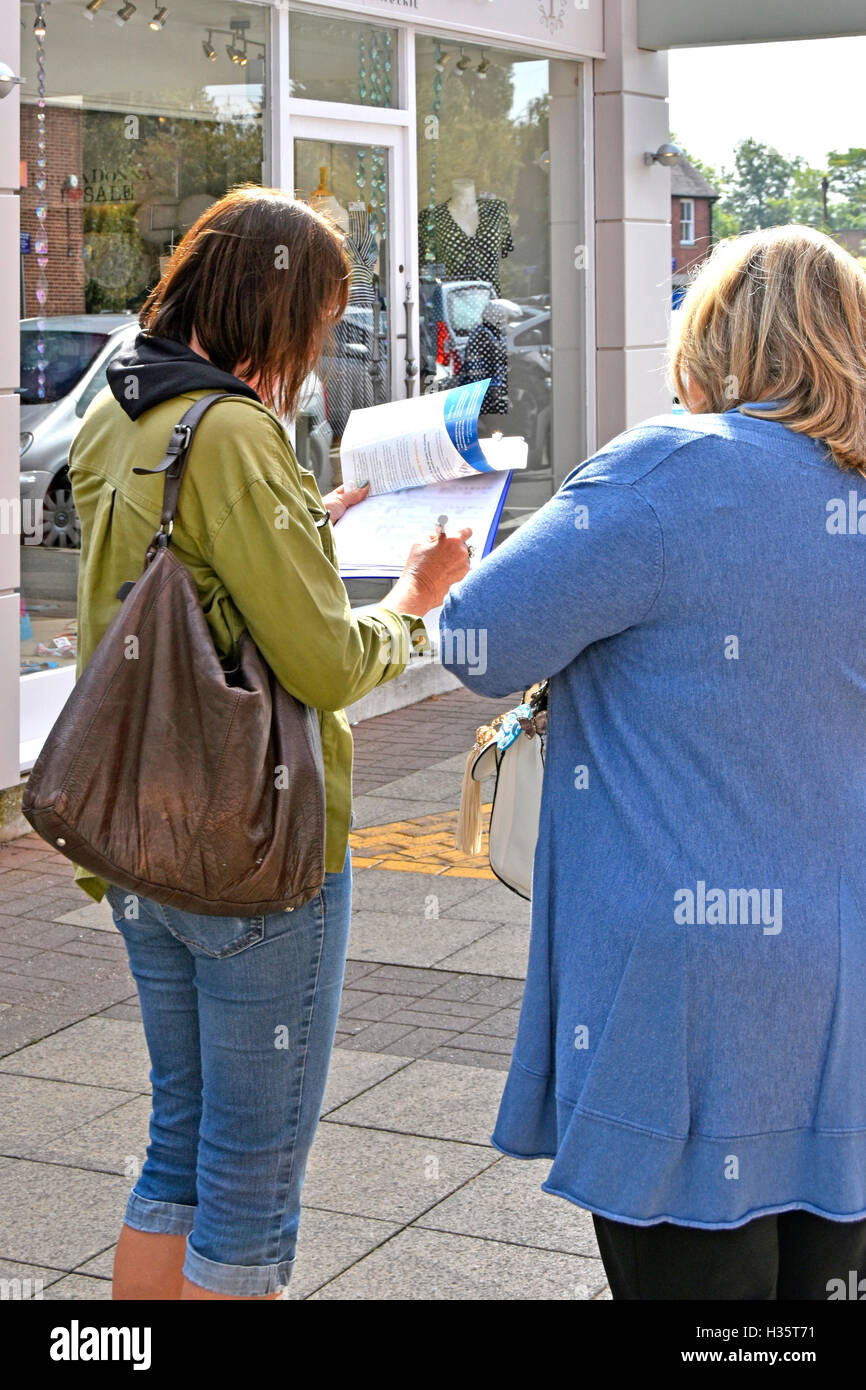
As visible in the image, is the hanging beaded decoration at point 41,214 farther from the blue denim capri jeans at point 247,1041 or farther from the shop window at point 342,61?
the blue denim capri jeans at point 247,1041

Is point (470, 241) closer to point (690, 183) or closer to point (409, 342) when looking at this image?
point (409, 342)

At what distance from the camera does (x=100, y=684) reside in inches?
87.5

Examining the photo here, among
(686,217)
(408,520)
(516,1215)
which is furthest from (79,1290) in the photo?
(686,217)

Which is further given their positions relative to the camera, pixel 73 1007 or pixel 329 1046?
pixel 73 1007

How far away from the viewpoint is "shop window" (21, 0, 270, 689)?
7.37 metres

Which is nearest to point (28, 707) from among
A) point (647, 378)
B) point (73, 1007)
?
point (73, 1007)

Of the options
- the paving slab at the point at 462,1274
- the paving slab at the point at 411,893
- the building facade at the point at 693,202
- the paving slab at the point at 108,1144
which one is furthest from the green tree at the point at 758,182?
the paving slab at the point at 462,1274

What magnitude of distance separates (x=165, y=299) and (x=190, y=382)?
19 centimetres

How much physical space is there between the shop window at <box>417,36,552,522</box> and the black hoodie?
829cm

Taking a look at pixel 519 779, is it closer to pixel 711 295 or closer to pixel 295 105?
pixel 711 295

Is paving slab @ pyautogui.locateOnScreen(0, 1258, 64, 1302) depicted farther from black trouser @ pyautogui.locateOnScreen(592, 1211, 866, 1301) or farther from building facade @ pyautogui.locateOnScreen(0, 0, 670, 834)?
building facade @ pyautogui.locateOnScreen(0, 0, 670, 834)

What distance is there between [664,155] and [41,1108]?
32.2 ft

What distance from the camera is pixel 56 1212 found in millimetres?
3615

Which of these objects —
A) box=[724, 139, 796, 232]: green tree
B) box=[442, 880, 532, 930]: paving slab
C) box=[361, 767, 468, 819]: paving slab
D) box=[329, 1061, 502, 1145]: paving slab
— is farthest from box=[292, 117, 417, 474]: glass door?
box=[724, 139, 796, 232]: green tree
